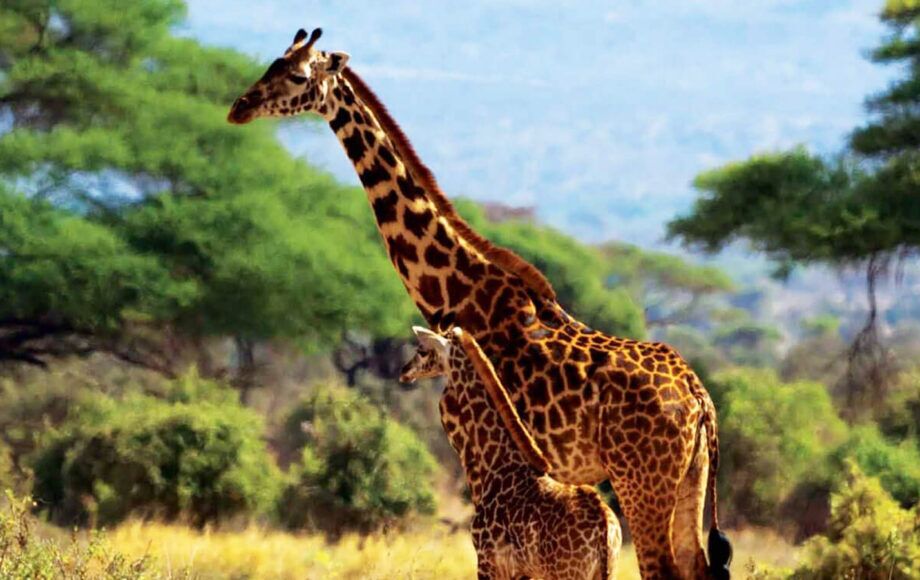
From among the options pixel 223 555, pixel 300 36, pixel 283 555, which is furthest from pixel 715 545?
pixel 223 555

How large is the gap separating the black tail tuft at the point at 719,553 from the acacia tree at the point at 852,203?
11363 millimetres

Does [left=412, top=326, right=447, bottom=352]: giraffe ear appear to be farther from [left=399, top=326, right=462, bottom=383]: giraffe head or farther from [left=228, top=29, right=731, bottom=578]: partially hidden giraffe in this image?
[left=228, top=29, right=731, bottom=578]: partially hidden giraffe

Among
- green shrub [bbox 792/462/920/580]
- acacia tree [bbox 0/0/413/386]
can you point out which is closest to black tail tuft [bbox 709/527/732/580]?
green shrub [bbox 792/462/920/580]

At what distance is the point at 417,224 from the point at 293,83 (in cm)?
74

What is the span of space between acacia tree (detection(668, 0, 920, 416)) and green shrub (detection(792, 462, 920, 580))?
7870mm

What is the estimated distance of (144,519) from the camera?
1424cm

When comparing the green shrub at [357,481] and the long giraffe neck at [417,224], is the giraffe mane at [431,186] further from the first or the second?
the green shrub at [357,481]

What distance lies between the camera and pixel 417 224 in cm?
716

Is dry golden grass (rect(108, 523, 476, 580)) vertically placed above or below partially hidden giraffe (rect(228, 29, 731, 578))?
below

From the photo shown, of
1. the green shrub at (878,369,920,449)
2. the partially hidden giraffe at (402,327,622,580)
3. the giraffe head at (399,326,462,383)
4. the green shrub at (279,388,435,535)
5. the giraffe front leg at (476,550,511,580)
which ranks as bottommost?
the green shrub at (279,388,435,535)

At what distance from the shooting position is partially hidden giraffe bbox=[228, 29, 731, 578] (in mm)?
6508

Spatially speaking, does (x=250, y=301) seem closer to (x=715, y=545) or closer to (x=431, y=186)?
(x=431, y=186)

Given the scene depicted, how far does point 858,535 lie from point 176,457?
22.7ft

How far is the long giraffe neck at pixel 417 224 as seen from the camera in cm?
693
